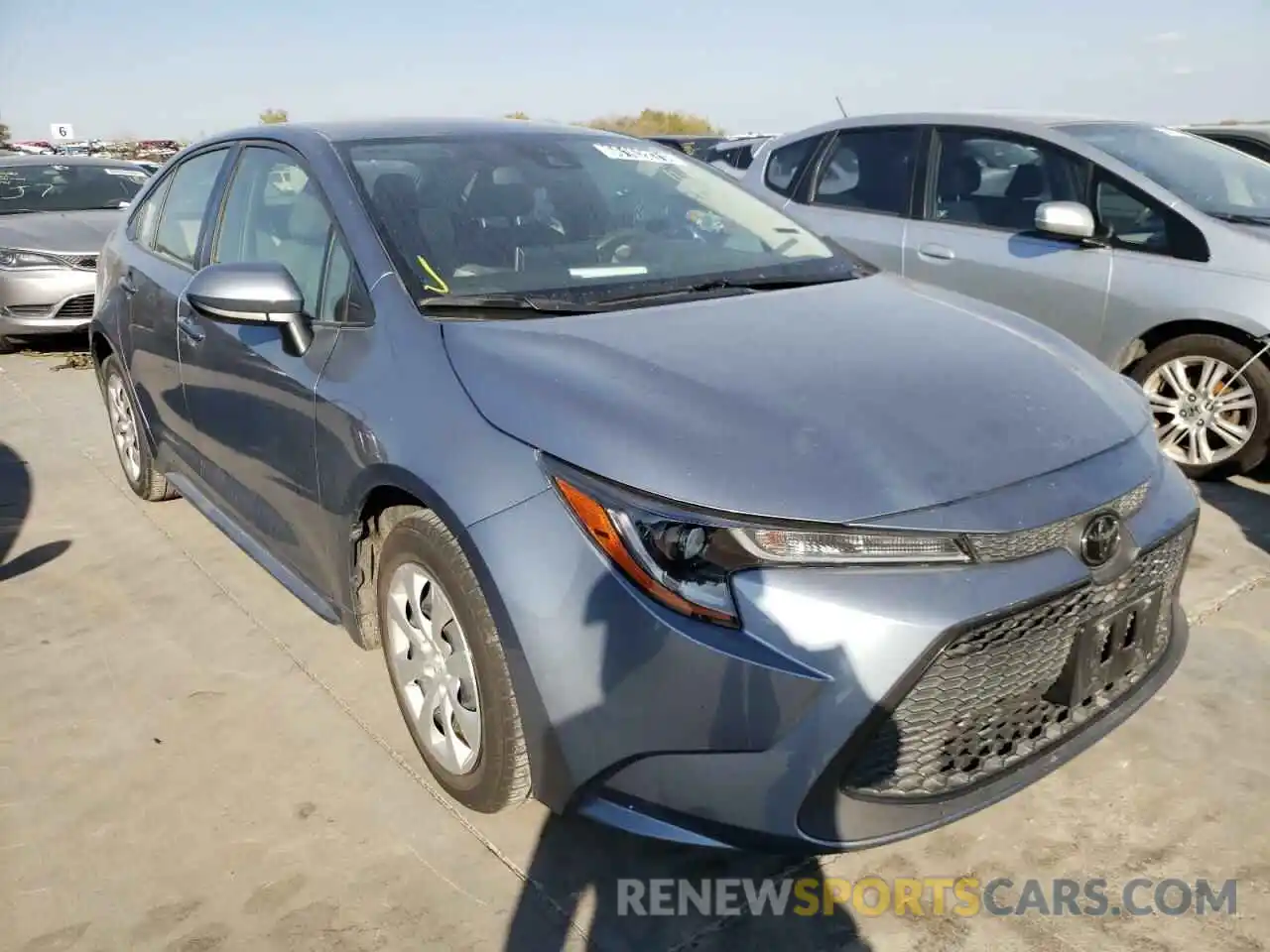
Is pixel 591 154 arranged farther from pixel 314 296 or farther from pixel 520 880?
pixel 520 880

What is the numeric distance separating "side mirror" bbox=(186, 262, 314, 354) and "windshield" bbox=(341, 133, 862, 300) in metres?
0.30

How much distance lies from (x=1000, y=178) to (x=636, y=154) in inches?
94.7

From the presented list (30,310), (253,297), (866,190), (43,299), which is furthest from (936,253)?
(30,310)

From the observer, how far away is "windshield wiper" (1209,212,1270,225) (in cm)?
444

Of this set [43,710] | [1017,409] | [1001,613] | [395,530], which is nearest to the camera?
[1001,613]

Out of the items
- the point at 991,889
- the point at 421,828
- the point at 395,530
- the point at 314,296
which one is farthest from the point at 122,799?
the point at 991,889

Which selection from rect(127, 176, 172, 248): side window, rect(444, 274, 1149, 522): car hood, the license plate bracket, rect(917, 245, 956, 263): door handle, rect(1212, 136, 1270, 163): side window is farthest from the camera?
rect(1212, 136, 1270, 163): side window

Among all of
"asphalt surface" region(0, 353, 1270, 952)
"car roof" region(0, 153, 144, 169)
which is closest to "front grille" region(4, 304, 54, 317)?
"car roof" region(0, 153, 144, 169)

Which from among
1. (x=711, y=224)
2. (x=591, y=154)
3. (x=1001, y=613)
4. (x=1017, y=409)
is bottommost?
(x=1001, y=613)

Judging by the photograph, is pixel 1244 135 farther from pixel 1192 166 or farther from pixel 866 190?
pixel 866 190

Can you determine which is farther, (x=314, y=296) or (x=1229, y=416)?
(x=1229, y=416)

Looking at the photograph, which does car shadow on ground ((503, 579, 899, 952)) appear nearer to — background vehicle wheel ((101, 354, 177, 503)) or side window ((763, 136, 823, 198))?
background vehicle wheel ((101, 354, 177, 503))

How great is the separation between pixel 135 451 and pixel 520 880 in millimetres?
3143

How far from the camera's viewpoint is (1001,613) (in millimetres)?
1787
